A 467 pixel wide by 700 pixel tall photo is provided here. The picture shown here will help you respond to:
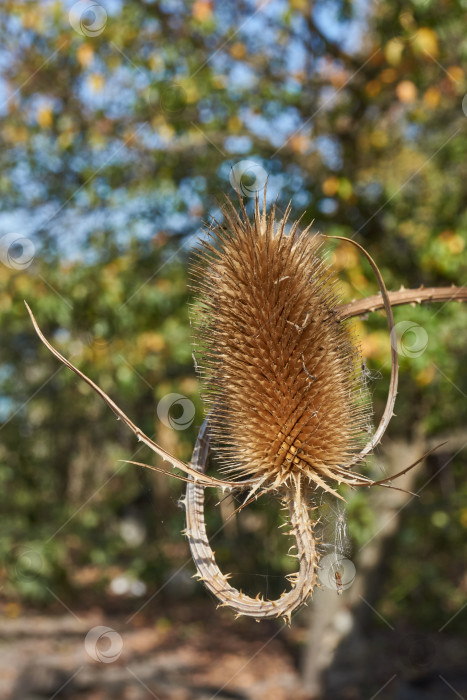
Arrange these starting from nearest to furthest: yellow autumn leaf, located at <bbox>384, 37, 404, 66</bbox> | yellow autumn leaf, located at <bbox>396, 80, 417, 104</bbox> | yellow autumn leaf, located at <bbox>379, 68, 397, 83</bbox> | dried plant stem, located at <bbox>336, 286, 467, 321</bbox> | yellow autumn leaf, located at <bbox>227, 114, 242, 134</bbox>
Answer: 1. dried plant stem, located at <bbox>336, 286, 467, 321</bbox>
2. yellow autumn leaf, located at <bbox>384, 37, 404, 66</bbox>
3. yellow autumn leaf, located at <bbox>396, 80, 417, 104</bbox>
4. yellow autumn leaf, located at <bbox>379, 68, 397, 83</bbox>
5. yellow autumn leaf, located at <bbox>227, 114, 242, 134</bbox>

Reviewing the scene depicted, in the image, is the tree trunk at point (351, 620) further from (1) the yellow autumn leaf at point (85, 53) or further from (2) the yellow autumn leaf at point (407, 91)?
(1) the yellow autumn leaf at point (85, 53)

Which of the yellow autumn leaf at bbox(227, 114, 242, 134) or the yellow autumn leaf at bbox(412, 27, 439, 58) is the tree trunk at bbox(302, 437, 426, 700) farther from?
the yellow autumn leaf at bbox(412, 27, 439, 58)

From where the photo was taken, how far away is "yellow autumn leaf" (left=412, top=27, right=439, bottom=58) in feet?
11.5

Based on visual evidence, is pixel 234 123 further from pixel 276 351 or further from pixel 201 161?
pixel 276 351

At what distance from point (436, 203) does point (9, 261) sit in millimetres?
2598

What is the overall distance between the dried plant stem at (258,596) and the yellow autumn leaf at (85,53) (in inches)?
135

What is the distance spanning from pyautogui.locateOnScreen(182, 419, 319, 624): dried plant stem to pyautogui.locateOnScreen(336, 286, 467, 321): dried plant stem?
33 centimetres

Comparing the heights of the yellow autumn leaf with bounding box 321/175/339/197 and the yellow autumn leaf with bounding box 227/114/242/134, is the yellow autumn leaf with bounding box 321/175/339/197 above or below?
below

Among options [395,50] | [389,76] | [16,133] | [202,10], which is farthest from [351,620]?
[202,10]

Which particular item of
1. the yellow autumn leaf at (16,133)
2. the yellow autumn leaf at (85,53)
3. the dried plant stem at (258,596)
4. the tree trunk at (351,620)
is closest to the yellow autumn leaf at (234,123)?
the yellow autumn leaf at (85,53)

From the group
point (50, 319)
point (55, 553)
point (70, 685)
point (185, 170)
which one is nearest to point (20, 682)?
point (70, 685)

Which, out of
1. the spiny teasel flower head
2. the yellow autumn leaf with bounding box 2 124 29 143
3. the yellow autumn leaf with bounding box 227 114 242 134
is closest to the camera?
the spiny teasel flower head

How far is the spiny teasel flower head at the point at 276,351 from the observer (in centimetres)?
114

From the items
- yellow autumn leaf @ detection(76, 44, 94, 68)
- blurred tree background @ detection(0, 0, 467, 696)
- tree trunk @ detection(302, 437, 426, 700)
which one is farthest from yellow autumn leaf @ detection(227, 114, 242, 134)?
tree trunk @ detection(302, 437, 426, 700)
